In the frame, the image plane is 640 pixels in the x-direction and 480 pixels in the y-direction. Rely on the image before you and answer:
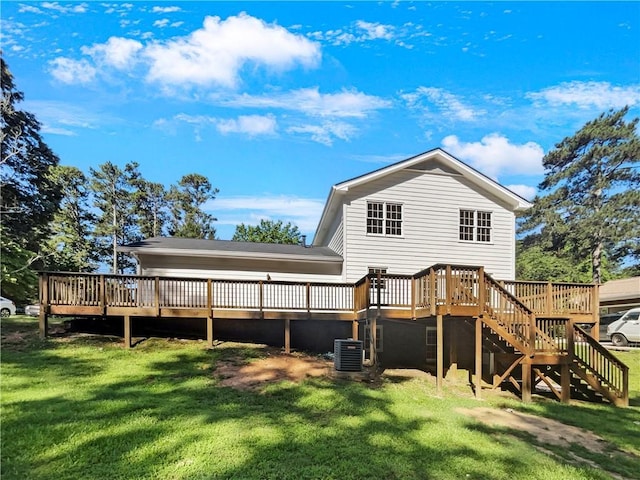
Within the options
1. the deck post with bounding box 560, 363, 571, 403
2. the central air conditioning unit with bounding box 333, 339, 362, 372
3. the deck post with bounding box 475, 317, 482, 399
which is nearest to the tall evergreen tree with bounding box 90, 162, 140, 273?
the central air conditioning unit with bounding box 333, 339, 362, 372

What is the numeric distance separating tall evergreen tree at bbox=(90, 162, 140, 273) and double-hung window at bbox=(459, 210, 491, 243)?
30.3m

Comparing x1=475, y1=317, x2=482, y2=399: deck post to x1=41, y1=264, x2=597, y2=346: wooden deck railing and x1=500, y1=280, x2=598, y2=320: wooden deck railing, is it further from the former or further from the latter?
x1=500, y1=280, x2=598, y2=320: wooden deck railing

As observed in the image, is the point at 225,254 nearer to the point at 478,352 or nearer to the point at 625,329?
the point at 478,352

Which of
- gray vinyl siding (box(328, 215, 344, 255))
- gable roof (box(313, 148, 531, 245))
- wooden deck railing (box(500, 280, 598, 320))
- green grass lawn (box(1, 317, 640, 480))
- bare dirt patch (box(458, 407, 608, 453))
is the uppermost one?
gable roof (box(313, 148, 531, 245))

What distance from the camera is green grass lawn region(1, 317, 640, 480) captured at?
14.8ft

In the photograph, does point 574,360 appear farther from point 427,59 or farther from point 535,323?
point 427,59

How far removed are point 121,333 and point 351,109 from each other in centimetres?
1476

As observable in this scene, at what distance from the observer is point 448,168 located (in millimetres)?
15562

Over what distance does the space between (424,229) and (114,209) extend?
102 feet

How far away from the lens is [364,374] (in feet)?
32.4

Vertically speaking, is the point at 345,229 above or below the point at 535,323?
above

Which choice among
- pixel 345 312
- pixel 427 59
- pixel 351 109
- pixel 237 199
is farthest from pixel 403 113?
pixel 237 199

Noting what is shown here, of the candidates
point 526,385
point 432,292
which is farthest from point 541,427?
point 432,292

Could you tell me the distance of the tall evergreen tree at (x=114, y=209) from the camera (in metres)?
35.1
